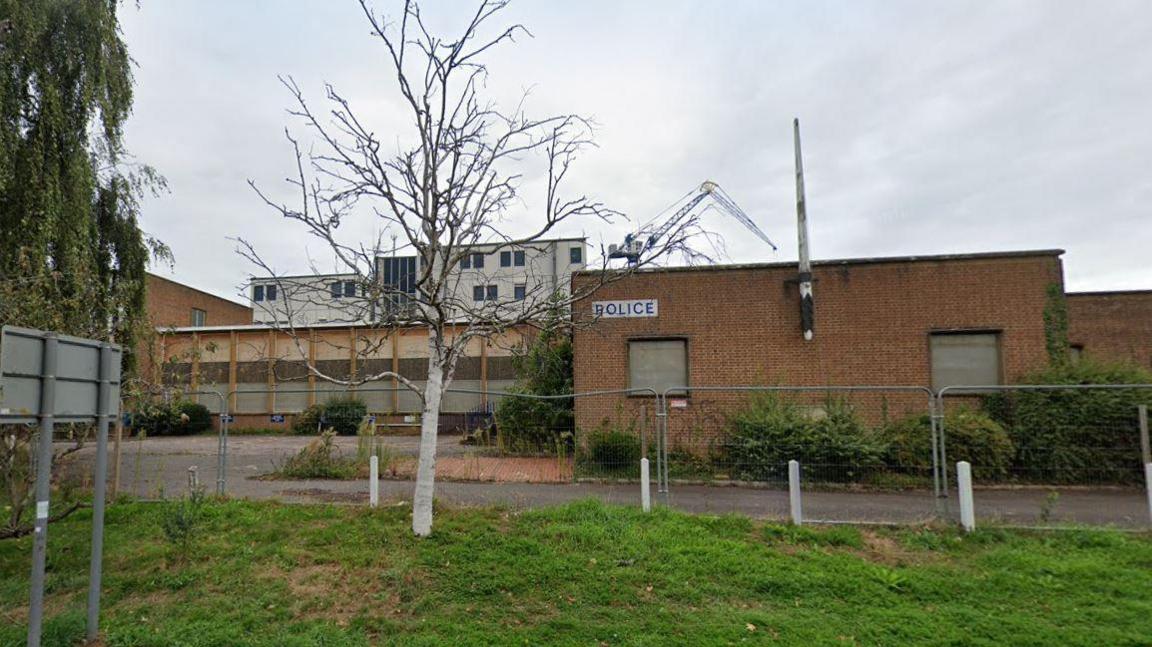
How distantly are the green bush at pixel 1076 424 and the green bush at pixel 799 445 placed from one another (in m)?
2.28

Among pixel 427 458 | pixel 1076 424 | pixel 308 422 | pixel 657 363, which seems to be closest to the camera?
pixel 427 458

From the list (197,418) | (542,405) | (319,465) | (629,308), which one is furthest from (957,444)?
(197,418)

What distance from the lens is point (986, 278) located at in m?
13.9

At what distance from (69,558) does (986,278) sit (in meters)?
16.7

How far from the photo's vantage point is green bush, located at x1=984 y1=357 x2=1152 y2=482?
29.0 feet

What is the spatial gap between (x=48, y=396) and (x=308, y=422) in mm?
22967

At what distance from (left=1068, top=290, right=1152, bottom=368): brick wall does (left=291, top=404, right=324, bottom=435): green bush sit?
87.8 ft

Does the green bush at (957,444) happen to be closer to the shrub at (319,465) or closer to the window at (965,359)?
A: the window at (965,359)

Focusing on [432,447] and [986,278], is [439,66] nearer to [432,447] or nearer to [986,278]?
[432,447]

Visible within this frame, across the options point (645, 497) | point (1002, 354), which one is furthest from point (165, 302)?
point (1002, 354)

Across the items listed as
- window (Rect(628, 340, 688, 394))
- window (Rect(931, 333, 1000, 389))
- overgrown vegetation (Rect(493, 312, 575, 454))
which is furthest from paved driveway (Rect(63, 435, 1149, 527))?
window (Rect(931, 333, 1000, 389))

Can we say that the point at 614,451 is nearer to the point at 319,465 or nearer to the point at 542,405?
the point at 542,405

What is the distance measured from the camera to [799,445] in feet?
36.3

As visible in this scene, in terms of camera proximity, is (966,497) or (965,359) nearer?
(966,497)
